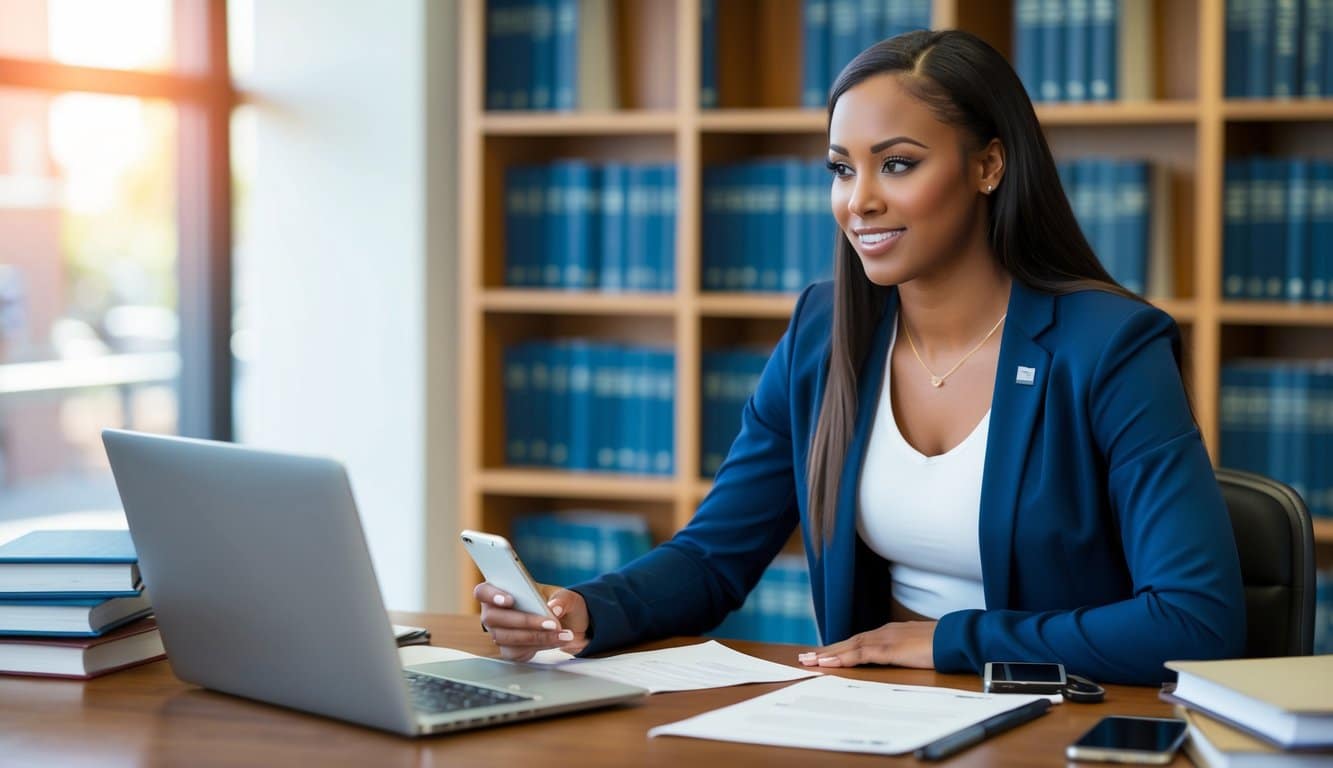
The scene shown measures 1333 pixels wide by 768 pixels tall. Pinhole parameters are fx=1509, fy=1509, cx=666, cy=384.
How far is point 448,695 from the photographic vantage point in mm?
1444

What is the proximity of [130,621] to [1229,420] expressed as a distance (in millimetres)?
2273

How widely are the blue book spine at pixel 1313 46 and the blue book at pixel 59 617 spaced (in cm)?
245

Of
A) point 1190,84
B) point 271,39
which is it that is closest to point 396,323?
point 271,39

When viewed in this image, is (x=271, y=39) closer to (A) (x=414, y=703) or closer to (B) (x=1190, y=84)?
(B) (x=1190, y=84)

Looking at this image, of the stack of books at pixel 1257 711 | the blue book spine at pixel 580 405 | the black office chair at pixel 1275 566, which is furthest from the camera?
the blue book spine at pixel 580 405

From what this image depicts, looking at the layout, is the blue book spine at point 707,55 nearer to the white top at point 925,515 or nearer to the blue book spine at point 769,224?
the blue book spine at point 769,224

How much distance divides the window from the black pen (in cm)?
232

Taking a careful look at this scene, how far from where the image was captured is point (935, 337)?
82.0 inches

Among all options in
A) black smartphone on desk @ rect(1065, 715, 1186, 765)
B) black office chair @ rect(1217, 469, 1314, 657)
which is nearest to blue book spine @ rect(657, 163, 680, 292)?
black office chair @ rect(1217, 469, 1314, 657)

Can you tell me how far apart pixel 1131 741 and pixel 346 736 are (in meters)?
0.70

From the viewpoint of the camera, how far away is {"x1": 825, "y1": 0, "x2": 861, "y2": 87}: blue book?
3297 millimetres

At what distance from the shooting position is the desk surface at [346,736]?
1.30 meters

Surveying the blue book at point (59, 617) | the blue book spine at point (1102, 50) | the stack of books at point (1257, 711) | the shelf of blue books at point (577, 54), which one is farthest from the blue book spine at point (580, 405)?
the stack of books at point (1257, 711)

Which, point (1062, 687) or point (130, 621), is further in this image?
point (130, 621)
